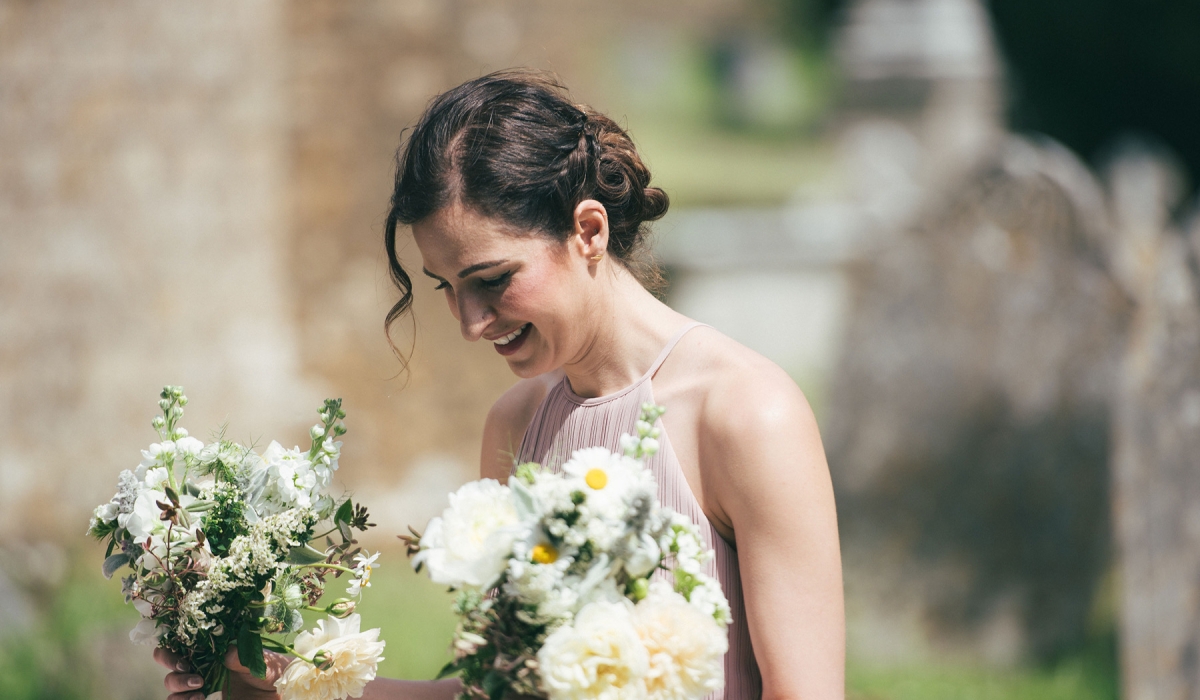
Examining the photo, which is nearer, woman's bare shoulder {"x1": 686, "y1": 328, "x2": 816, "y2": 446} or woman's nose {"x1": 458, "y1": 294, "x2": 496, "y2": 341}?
woman's bare shoulder {"x1": 686, "y1": 328, "x2": 816, "y2": 446}

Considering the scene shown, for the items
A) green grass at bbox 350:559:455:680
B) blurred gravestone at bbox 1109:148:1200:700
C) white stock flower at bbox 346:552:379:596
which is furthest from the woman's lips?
blurred gravestone at bbox 1109:148:1200:700

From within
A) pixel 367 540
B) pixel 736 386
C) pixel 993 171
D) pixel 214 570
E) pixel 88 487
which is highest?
pixel 993 171

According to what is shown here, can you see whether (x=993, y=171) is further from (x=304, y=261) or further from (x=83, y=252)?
(x=83, y=252)

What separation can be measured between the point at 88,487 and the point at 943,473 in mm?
4612

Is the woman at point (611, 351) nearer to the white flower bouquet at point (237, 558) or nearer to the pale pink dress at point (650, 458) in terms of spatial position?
the pale pink dress at point (650, 458)

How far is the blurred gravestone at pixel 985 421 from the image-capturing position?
533 centimetres

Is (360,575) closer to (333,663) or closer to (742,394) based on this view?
(333,663)

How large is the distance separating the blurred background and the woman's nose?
327 cm

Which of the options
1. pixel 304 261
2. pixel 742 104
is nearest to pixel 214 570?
pixel 304 261

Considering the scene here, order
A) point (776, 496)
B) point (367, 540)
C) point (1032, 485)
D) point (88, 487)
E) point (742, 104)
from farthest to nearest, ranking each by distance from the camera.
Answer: point (742, 104), point (367, 540), point (88, 487), point (1032, 485), point (776, 496)

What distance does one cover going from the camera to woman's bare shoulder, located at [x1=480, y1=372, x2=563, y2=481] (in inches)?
96.2

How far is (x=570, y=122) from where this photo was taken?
2.09 m

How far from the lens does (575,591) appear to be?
4.88 ft

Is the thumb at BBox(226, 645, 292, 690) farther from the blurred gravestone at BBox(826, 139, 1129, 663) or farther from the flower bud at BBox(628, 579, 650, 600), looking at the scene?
the blurred gravestone at BBox(826, 139, 1129, 663)
